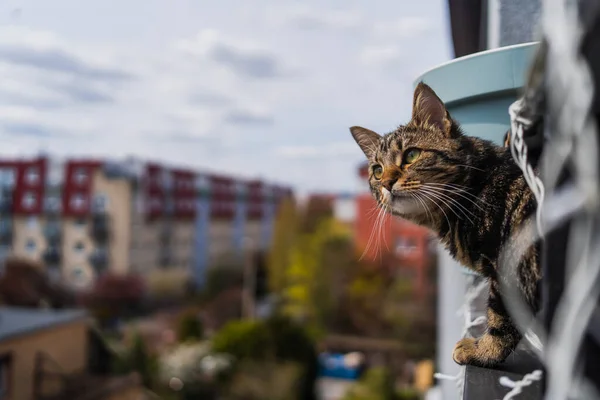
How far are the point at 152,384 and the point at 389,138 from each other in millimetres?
4495

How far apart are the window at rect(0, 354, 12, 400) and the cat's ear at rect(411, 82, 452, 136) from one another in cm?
266

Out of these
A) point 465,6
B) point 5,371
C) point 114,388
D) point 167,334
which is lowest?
point 167,334

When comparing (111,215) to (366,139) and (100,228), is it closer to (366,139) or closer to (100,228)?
(100,228)

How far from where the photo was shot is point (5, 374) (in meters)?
2.43

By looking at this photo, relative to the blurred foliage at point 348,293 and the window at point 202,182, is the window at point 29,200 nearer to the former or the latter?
the window at point 202,182

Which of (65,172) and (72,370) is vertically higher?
(65,172)

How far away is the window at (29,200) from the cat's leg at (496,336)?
6.64 m

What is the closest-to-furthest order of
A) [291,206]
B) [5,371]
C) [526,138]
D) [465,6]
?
[526,138]
[465,6]
[5,371]
[291,206]

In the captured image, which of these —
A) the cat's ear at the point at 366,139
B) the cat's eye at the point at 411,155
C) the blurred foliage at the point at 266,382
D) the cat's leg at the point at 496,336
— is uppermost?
the cat's ear at the point at 366,139

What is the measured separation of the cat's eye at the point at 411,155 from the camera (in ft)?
0.93

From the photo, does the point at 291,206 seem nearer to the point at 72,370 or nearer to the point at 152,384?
the point at 152,384

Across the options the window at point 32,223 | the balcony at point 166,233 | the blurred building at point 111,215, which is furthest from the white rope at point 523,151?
the balcony at point 166,233

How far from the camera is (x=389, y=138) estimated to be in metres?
0.30

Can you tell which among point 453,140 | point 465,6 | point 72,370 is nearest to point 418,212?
point 453,140
